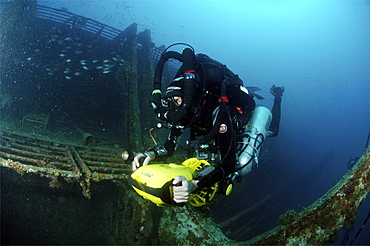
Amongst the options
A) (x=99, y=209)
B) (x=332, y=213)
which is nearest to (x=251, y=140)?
(x=332, y=213)

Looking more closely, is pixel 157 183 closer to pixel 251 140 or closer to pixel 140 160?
pixel 140 160

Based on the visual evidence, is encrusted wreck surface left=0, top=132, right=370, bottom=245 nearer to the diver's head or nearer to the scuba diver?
the scuba diver

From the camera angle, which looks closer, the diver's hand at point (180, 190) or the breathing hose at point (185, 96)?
the diver's hand at point (180, 190)

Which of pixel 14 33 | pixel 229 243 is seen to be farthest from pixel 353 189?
pixel 14 33

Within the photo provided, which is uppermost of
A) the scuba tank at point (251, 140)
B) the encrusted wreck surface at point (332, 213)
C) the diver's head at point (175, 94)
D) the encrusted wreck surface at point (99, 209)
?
the diver's head at point (175, 94)

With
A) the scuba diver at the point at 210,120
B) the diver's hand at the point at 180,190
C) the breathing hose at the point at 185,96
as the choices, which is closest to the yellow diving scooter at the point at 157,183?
the diver's hand at the point at 180,190

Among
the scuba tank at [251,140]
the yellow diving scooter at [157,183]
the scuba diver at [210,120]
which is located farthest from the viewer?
the scuba tank at [251,140]

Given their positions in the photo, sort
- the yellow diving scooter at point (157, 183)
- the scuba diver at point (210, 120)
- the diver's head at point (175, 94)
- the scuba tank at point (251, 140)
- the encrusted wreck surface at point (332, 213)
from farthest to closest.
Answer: the scuba tank at point (251, 140)
the diver's head at point (175, 94)
the scuba diver at point (210, 120)
the encrusted wreck surface at point (332, 213)
the yellow diving scooter at point (157, 183)

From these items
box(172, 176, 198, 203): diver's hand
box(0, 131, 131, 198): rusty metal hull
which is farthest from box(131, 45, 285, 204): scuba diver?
box(0, 131, 131, 198): rusty metal hull

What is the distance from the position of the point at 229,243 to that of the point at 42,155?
386 cm

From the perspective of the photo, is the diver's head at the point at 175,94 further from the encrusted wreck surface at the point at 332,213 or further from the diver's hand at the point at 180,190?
the encrusted wreck surface at the point at 332,213

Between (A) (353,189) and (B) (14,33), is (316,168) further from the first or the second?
(B) (14,33)

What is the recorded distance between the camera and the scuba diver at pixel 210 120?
2877mm

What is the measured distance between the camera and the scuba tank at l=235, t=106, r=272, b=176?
11.6ft
